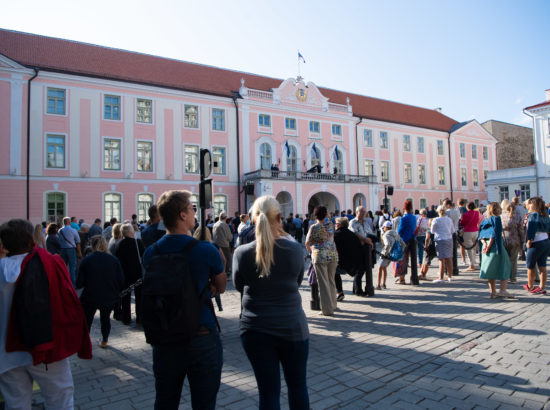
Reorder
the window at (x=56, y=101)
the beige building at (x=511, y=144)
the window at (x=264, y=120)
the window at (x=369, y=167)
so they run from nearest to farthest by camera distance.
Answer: the window at (x=56, y=101) < the window at (x=264, y=120) < the window at (x=369, y=167) < the beige building at (x=511, y=144)

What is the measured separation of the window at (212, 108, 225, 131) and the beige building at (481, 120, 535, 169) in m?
38.2

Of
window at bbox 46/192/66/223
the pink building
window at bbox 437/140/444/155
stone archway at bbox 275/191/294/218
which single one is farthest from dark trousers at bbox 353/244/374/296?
window at bbox 437/140/444/155

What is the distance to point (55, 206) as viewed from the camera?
74.8 feet

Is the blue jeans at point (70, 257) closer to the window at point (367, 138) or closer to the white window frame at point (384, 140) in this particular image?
the window at point (367, 138)

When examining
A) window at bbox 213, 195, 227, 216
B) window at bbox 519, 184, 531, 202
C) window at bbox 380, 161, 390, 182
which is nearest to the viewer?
window at bbox 213, 195, 227, 216

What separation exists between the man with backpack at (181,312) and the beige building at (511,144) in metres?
56.2

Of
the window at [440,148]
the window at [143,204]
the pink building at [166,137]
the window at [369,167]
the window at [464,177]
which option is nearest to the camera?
the pink building at [166,137]

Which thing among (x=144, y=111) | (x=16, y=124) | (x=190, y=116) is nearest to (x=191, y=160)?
(x=190, y=116)

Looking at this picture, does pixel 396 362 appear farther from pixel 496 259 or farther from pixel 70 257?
pixel 70 257

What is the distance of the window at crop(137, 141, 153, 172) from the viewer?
25.8 m

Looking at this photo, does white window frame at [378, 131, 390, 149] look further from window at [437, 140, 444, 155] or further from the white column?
the white column

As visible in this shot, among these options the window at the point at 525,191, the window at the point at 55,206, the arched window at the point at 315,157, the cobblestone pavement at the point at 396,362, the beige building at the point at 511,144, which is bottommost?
the cobblestone pavement at the point at 396,362

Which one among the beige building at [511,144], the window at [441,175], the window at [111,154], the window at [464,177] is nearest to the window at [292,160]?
the window at [111,154]

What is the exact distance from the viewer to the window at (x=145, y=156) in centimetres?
2577
